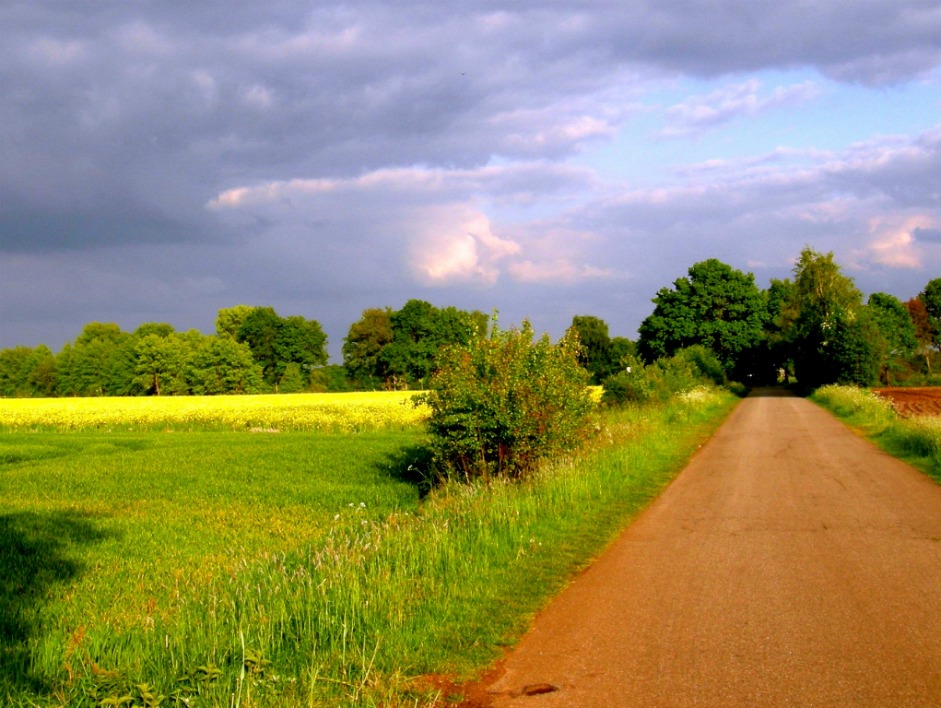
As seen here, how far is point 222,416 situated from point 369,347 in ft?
205

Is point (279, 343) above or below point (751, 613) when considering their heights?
above

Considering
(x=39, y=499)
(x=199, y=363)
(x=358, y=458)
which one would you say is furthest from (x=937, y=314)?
(x=39, y=499)

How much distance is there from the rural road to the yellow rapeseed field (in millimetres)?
28049

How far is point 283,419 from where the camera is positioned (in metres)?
41.9

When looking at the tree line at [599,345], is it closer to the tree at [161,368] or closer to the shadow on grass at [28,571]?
the tree at [161,368]

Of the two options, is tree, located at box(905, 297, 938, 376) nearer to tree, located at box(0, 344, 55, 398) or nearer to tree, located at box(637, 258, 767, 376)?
tree, located at box(637, 258, 767, 376)

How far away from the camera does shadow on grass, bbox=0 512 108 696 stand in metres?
5.98

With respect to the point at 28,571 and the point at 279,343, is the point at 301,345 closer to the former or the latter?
the point at 279,343

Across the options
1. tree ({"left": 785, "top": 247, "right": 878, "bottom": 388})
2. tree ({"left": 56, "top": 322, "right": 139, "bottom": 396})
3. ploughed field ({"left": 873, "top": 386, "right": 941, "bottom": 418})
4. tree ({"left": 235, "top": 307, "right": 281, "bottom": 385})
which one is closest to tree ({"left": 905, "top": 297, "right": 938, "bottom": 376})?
tree ({"left": 785, "top": 247, "right": 878, "bottom": 388})

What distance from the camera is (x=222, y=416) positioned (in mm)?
43188

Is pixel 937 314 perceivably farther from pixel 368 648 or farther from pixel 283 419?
pixel 368 648

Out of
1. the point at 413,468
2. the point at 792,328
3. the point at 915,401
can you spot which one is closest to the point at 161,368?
the point at 792,328

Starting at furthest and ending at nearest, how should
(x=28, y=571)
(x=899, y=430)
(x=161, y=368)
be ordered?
(x=161, y=368) → (x=899, y=430) → (x=28, y=571)

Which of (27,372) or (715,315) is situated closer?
(715,315)
